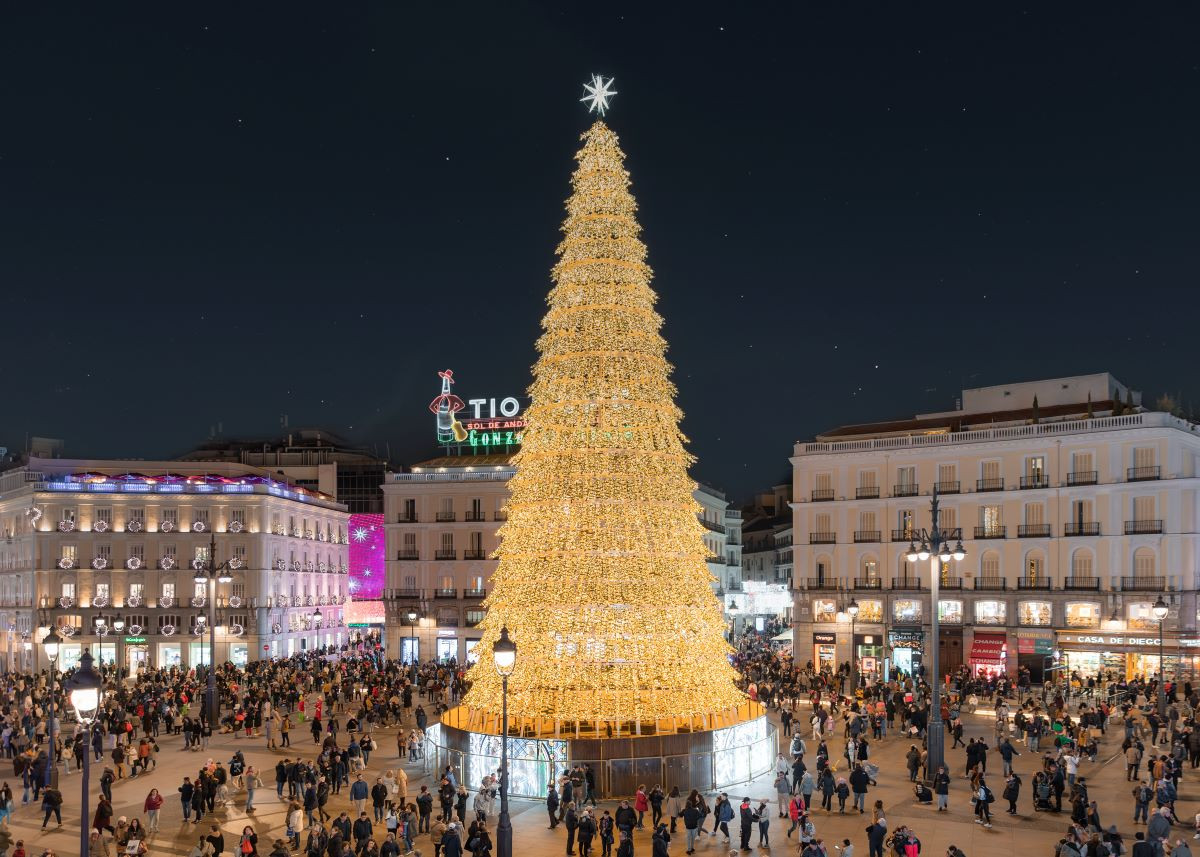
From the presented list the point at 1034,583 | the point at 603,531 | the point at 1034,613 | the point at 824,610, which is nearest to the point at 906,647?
the point at 824,610

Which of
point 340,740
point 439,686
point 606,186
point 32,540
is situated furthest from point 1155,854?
point 32,540

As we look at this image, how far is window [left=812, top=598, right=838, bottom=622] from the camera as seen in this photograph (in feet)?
194

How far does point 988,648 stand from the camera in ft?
177

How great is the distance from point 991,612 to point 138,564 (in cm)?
5016

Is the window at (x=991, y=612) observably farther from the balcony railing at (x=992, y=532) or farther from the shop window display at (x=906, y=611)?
the balcony railing at (x=992, y=532)

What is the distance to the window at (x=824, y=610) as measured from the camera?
2328 inches

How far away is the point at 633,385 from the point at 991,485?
32390 millimetres

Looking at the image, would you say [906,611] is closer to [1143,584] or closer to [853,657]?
[853,657]

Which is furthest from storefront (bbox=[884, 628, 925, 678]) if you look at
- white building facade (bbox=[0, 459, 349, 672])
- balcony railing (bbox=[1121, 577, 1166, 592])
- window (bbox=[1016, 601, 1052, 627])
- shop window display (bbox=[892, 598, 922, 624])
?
white building facade (bbox=[0, 459, 349, 672])

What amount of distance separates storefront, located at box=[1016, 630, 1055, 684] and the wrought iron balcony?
6.98ft

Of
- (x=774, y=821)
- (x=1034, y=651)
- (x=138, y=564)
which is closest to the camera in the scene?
(x=774, y=821)

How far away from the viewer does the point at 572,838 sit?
22.1 m

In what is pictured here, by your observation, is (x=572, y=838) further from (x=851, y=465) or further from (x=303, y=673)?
(x=851, y=465)

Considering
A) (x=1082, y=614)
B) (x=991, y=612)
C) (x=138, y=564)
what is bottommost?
(x=991, y=612)
